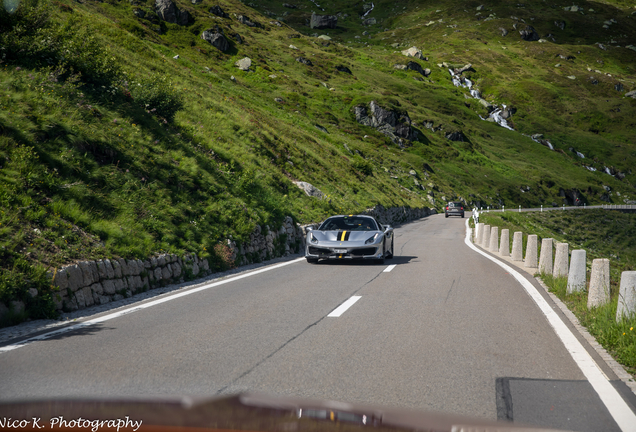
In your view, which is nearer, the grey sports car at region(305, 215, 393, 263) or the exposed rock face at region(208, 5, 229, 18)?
the grey sports car at region(305, 215, 393, 263)

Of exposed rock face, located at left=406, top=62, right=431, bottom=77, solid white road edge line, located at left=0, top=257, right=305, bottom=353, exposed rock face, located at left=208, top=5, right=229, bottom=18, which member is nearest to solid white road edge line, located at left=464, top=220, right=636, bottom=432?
solid white road edge line, located at left=0, top=257, right=305, bottom=353

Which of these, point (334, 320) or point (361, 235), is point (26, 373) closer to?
point (334, 320)

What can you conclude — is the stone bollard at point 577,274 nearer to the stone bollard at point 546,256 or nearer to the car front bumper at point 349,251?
the stone bollard at point 546,256

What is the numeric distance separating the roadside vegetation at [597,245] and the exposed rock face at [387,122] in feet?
105

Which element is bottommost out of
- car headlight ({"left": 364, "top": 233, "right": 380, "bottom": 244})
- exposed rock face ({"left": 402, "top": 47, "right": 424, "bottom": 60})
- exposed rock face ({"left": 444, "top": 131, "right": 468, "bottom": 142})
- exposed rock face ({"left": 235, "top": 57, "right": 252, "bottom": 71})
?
car headlight ({"left": 364, "top": 233, "right": 380, "bottom": 244})

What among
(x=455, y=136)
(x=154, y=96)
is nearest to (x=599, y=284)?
(x=154, y=96)

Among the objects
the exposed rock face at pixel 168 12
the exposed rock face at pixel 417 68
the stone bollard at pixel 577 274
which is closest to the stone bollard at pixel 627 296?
the stone bollard at pixel 577 274

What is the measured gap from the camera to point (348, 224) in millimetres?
14773

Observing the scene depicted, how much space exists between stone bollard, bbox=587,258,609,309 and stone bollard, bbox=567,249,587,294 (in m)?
1.14

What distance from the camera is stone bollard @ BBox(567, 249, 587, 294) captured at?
8113 mm

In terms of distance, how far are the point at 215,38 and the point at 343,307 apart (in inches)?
3618

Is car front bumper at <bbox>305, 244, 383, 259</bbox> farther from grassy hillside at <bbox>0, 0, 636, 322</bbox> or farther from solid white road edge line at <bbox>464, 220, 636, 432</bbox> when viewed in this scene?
solid white road edge line at <bbox>464, 220, 636, 432</bbox>

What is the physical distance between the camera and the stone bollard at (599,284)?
6863 mm

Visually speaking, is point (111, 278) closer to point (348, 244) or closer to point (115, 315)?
point (115, 315)
